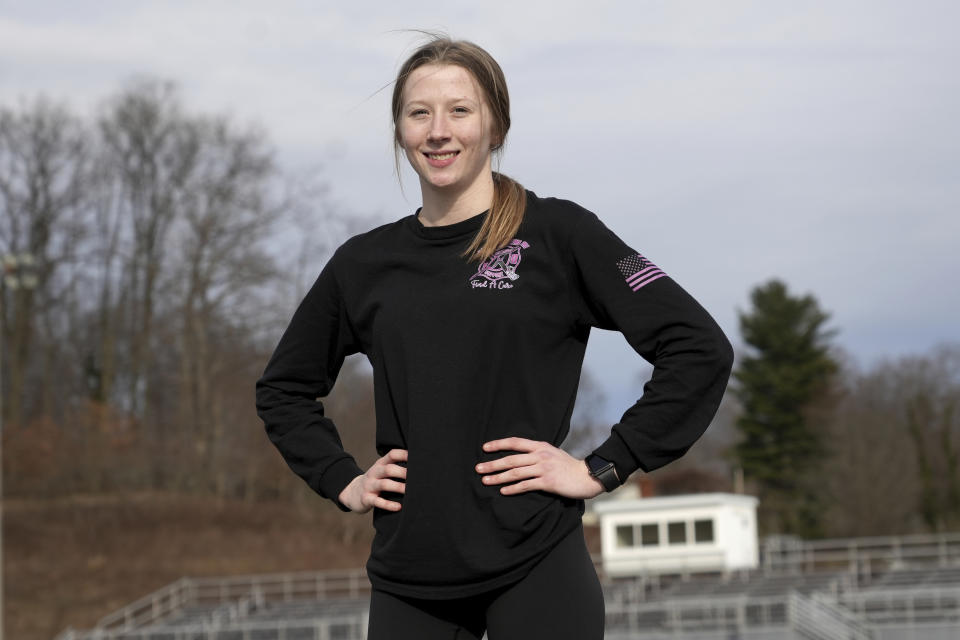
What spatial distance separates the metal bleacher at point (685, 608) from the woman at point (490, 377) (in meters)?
19.0

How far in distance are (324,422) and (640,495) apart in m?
51.8

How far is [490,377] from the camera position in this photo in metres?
2.49

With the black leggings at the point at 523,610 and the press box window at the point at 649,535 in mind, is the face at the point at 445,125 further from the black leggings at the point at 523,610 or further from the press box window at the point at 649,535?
the press box window at the point at 649,535

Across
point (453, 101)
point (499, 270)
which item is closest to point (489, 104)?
point (453, 101)

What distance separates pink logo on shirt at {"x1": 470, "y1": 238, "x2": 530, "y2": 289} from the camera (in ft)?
8.39

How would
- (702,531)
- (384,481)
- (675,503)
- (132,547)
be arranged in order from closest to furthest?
(384,481)
(675,503)
(132,547)
(702,531)

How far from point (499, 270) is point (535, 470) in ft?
1.40

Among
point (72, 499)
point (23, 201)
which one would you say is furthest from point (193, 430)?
point (23, 201)

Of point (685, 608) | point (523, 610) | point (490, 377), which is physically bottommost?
point (685, 608)

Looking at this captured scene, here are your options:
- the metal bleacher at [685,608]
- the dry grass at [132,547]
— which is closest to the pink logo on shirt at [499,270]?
the metal bleacher at [685,608]

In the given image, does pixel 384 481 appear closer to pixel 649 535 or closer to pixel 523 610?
pixel 523 610

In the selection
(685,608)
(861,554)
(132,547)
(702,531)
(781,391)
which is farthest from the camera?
(781,391)

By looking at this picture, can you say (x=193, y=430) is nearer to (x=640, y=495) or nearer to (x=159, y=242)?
(x=159, y=242)

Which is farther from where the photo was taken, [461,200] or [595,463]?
[461,200]
